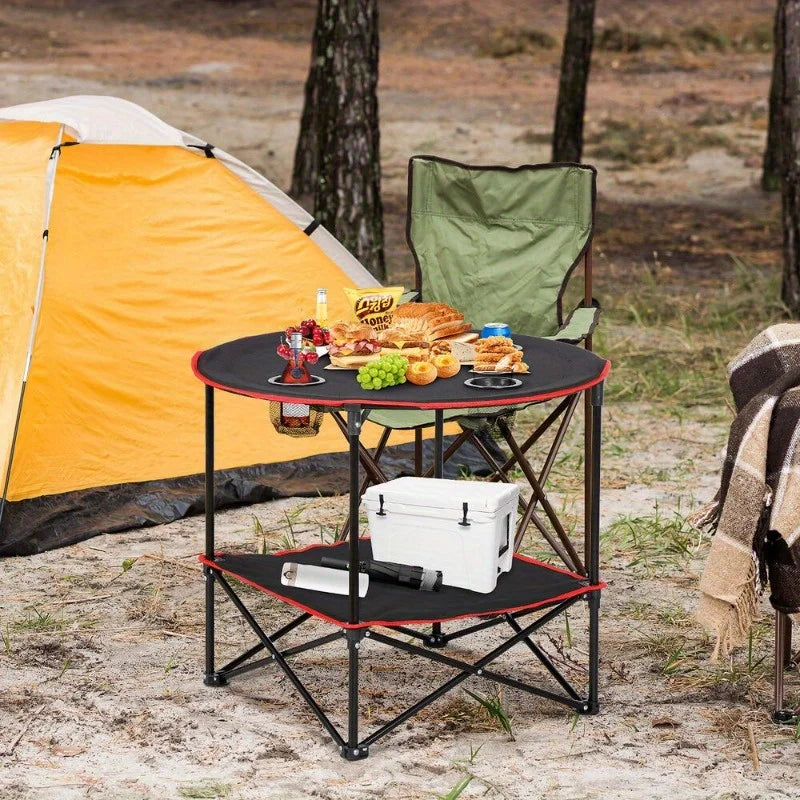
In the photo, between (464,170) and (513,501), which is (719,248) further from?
(513,501)

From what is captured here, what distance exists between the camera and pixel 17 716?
3.04m

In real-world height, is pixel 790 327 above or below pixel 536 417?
above

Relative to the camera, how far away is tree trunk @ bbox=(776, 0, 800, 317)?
6.67 metres

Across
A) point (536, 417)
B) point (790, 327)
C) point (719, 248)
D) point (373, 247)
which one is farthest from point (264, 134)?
point (790, 327)

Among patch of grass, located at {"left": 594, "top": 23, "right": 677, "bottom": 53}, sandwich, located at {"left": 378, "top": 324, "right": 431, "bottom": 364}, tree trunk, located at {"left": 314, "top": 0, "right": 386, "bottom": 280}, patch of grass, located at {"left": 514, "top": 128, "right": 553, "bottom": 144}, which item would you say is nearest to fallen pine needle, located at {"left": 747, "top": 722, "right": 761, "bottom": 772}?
sandwich, located at {"left": 378, "top": 324, "right": 431, "bottom": 364}

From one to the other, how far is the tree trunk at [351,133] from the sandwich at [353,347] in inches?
138

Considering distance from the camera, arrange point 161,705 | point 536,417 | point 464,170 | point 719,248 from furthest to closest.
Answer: point 719,248
point 536,417
point 464,170
point 161,705

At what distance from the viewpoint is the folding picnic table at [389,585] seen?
2818 millimetres

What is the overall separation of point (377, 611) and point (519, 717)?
420mm

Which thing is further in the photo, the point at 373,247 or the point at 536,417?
the point at 373,247

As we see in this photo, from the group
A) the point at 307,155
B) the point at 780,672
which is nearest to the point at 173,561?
the point at 780,672

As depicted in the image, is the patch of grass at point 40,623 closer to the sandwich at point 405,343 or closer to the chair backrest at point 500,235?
the sandwich at point 405,343

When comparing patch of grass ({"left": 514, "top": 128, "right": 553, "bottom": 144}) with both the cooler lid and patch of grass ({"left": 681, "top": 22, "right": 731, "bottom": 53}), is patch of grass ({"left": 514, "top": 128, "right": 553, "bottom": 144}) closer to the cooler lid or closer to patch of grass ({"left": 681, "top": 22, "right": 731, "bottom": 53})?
patch of grass ({"left": 681, "top": 22, "right": 731, "bottom": 53})

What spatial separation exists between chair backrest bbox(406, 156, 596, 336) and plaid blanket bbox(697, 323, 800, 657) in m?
1.30
